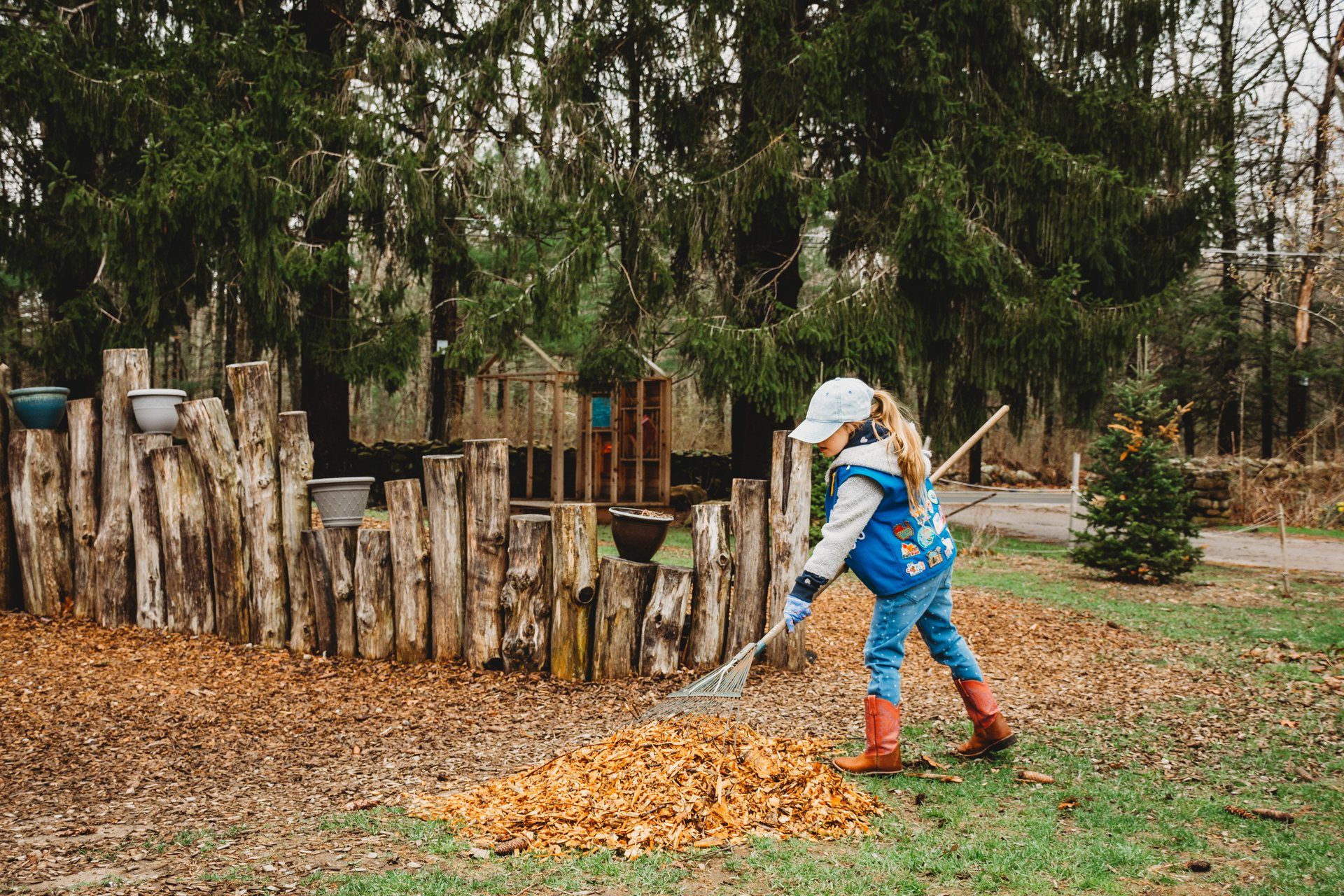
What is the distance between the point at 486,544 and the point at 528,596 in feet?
1.29

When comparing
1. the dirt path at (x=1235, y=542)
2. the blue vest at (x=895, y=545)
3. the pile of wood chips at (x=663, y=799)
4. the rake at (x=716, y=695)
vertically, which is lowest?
the dirt path at (x=1235, y=542)

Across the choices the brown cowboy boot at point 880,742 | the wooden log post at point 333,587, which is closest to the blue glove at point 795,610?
the brown cowboy boot at point 880,742

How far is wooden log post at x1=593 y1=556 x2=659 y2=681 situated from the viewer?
5.54 metres

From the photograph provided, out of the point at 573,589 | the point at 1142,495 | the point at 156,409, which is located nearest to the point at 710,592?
the point at 573,589

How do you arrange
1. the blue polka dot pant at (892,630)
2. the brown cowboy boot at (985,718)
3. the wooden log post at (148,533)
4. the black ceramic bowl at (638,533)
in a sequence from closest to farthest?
1. the blue polka dot pant at (892,630)
2. the brown cowboy boot at (985,718)
3. the black ceramic bowl at (638,533)
4. the wooden log post at (148,533)

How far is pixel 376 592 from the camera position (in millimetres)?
5832

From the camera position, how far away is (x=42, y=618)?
665cm

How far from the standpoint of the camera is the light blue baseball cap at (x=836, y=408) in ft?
12.3

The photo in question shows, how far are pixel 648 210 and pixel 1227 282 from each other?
14902mm

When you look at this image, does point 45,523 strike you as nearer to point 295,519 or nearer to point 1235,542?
point 295,519

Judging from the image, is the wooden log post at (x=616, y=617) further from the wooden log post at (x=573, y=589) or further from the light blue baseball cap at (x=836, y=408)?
the light blue baseball cap at (x=836, y=408)

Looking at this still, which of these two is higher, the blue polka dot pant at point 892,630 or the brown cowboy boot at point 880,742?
the blue polka dot pant at point 892,630

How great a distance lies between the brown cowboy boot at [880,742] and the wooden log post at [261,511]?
12.7 feet

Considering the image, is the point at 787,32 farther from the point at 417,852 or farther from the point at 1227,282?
the point at 1227,282
